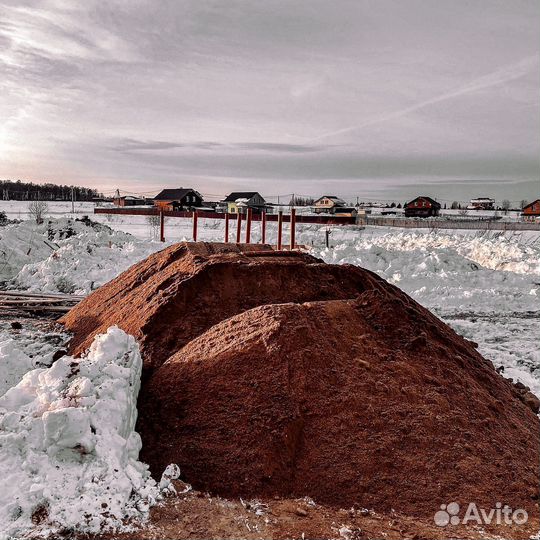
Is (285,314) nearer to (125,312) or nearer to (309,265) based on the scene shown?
(309,265)

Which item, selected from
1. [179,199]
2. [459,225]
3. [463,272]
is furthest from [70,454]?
[179,199]

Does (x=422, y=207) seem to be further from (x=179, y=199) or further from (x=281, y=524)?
(x=281, y=524)

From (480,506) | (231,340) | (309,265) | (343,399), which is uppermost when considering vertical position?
(309,265)

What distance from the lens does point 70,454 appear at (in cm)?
348

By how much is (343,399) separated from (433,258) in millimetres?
14133

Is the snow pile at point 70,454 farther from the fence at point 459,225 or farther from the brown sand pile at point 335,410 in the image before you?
the fence at point 459,225

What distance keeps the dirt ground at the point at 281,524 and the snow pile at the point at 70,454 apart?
8.5 inches

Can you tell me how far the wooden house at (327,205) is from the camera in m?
69.2

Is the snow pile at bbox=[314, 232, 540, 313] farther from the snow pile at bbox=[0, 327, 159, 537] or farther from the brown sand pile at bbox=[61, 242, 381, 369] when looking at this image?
the snow pile at bbox=[0, 327, 159, 537]

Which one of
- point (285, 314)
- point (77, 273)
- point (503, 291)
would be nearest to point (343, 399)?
point (285, 314)

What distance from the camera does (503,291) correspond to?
14883 millimetres

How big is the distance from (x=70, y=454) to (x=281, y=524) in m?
1.65

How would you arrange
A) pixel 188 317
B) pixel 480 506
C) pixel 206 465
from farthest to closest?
pixel 188 317, pixel 206 465, pixel 480 506

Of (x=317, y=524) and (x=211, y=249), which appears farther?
(x=211, y=249)
